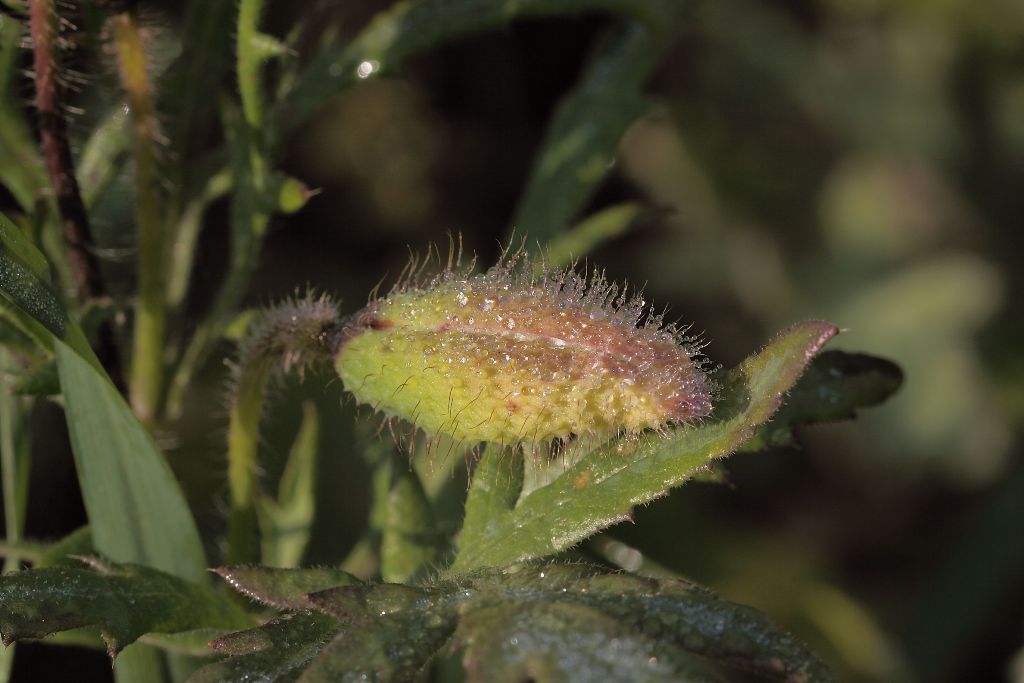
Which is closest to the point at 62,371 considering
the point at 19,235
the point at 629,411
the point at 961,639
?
the point at 19,235


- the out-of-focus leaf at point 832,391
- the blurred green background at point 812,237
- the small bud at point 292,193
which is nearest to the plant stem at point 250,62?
the small bud at point 292,193

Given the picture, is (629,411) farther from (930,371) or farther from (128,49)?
(930,371)

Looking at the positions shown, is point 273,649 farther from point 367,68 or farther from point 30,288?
point 367,68

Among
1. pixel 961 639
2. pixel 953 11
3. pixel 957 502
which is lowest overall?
pixel 961 639

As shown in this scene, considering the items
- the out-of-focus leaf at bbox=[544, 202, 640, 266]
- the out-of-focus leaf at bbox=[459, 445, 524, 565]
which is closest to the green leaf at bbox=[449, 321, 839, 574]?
the out-of-focus leaf at bbox=[459, 445, 524, 565]

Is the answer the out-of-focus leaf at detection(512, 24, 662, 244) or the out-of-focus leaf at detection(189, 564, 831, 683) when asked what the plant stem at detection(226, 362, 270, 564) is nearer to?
the out-of-focus leaf at detection(189, 564, 831, 683)

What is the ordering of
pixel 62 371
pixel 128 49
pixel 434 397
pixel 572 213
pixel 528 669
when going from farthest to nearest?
pixel 572 213
pixel 128 49
pixel 62 371
pixel 434 397
pixel 528 669

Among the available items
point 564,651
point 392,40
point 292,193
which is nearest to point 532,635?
point 564,651
